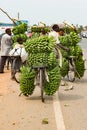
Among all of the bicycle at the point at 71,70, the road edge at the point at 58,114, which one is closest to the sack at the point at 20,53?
the bicycle at the point at 71,70

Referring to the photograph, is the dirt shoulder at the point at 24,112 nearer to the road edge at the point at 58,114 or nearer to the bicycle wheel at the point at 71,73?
the road edge at the point at 58,114

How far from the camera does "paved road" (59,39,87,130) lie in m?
9.16

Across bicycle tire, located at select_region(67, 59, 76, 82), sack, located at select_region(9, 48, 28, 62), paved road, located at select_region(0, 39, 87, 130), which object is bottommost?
bicycle tire, located at select_region(67, 59, 76, 82)

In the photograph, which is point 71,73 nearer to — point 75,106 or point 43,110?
point 75,106

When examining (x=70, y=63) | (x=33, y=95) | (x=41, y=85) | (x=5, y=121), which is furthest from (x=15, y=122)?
(x=70, y=63)

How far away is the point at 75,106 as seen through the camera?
1117 centimetres

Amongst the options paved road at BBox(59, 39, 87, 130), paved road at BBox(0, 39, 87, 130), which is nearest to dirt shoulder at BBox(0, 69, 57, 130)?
paved road at BBox(0, 39, 87, 130)

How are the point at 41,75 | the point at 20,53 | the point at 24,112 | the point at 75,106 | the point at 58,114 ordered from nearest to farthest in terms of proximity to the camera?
the point at 58,114 < the point at 24,112 < the point at 75,106 < the point at 41,75 < the point at 20,53

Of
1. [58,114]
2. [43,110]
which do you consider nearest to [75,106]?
[43,110]

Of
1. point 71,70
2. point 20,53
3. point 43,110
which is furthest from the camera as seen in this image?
point 71,70

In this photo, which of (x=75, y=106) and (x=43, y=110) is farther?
(x=75, y=106)

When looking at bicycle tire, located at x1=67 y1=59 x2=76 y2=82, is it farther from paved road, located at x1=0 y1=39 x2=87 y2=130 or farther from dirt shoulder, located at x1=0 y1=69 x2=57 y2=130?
dirt shoulder, located at x1=0 y1=69 x2=57 y2=130

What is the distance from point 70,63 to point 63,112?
240 inches

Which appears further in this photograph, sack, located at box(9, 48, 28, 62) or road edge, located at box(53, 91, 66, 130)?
sack, located at box(9, 48, 28, 62)
